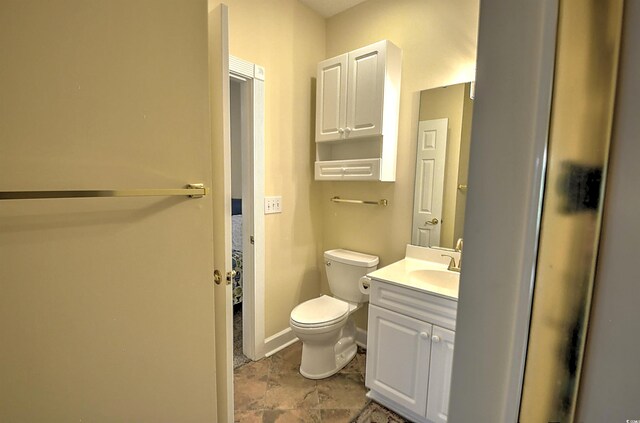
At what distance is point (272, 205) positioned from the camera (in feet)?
6.83

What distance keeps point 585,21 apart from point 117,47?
3.21ft

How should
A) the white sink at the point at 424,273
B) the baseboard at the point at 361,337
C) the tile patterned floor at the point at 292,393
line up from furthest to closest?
the baseboard at the point at 361,337
the tile patterned floor at the point at 292,393
the white sink at the point at 424,273

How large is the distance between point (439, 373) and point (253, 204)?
1462 mm

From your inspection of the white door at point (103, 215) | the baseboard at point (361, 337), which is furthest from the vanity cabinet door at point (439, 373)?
the white door at point (103, 215)

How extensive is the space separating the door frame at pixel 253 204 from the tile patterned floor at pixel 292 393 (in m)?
0.19

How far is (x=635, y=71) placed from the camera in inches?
9.8

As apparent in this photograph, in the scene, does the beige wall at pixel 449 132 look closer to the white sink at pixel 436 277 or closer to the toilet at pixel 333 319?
the white sink at pixel 436 277

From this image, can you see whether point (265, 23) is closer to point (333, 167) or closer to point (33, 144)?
point (333, 167)

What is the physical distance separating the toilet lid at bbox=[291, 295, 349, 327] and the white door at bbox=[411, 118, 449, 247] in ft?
2.26

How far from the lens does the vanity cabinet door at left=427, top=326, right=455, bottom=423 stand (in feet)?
4.39

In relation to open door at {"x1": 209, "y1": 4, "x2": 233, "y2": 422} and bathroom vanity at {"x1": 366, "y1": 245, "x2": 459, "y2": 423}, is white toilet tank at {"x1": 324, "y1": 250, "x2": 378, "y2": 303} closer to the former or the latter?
bathroom vanity at {"x1": 366, "y1": 245, "x2": 459, "y2": 423}

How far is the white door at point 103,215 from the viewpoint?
2.12ft

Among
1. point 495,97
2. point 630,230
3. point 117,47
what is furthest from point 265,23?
point 630,230

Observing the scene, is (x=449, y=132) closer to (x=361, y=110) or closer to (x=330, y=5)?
(x=361, y=110)
